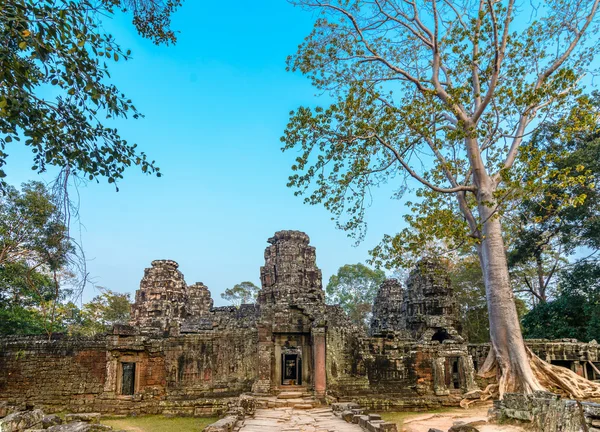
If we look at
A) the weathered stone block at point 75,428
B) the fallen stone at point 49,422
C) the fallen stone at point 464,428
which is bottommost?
the fallen stone at point 464,428

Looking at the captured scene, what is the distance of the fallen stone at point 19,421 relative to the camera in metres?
5.48

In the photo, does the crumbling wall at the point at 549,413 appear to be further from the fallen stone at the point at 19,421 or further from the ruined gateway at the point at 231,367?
the fallen stone at the point at 19,421

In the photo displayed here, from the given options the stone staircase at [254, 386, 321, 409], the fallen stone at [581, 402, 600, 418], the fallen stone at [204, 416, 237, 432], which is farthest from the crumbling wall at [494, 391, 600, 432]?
the stone staircase at [254, 386, 321, 409]

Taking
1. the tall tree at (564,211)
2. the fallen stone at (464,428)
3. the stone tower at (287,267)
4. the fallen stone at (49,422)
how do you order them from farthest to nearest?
the stone tower at (287,267) < the tall tree at (564,211) < the fallen stone at (49,422) < the fallen stone at (464,428)

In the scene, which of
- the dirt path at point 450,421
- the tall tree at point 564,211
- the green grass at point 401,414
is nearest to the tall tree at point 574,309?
the tall tree at point 564,211

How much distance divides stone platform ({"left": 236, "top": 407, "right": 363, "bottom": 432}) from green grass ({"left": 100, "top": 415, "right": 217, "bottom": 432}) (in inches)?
51.4

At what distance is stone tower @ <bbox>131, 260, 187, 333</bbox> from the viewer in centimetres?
2066

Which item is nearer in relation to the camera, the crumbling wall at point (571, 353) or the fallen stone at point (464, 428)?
the fallen stone at point (464, 428)

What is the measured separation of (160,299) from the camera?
20797mm

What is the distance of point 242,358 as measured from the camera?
518 inches

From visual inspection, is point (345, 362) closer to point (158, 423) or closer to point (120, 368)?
point (158, 423)

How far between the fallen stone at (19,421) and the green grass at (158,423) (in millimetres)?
3235

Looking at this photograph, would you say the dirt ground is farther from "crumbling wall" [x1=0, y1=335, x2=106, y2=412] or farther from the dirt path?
"crumbling wall" [x1=0, y1=335, x2=106, y2=412]

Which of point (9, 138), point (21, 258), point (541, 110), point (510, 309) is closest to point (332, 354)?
point (510, 309)
